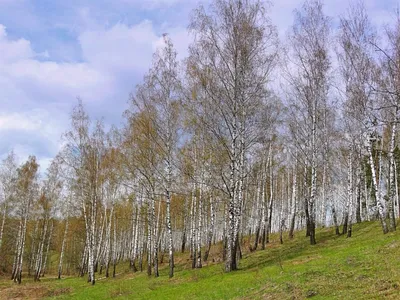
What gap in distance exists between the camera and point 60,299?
1864cm

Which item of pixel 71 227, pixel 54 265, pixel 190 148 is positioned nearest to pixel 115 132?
pixel 190 148

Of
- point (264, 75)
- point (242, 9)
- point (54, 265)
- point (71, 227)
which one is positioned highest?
point (242, 9)

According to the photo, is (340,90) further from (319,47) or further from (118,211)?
(118,211)

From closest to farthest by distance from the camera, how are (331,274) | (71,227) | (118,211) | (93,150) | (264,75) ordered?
(331,274)
(264,75)
(93,150)
(118,211)
(71,227)

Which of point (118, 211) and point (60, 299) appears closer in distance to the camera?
→ point (60, 299)

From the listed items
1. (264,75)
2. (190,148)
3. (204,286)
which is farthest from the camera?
(190,148)

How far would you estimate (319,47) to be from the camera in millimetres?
21984

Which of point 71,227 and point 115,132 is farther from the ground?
→ point 115,132

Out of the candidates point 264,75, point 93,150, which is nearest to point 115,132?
point 93,150

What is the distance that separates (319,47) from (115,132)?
1705 cm

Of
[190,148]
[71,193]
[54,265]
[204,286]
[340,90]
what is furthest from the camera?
[54,265]

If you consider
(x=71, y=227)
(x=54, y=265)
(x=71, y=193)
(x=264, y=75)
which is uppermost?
(x=264, y=75)

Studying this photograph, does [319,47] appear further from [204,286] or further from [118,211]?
[118,211]

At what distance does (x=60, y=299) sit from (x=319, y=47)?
20.5 meters
